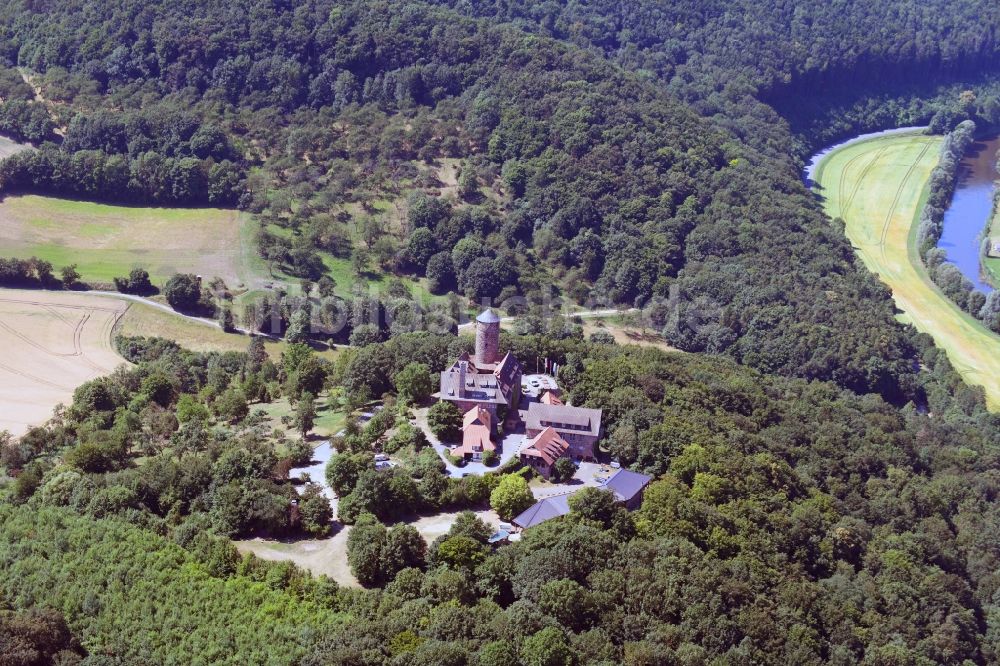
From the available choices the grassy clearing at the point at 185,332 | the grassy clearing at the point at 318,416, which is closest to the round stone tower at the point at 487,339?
the grassy clearing at the point at 318,416

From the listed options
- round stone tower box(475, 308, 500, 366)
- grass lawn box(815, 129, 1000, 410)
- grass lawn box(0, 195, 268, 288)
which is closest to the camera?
round stone tower box(475, 308, 500, 366)

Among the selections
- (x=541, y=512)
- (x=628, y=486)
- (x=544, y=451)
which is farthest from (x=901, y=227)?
(x=541, y=512)

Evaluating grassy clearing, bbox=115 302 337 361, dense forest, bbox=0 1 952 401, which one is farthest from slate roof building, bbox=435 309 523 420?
→ dense forest, bbox=0 1 952 401

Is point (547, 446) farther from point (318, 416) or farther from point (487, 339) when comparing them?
point (318, 416)

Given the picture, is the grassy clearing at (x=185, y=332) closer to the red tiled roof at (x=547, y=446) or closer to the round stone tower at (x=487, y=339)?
the round stone tower at (x=487, y=339)

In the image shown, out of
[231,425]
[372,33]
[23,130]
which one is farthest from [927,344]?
[23,130]

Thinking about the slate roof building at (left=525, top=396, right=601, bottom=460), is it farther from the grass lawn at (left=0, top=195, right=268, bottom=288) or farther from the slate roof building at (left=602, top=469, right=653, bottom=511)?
the grass lawn at (left=0, top=195, right=268, bottom=288)
